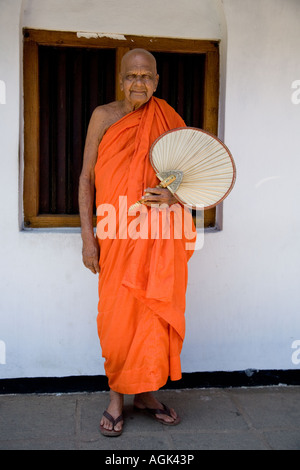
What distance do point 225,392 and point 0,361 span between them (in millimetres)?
1430

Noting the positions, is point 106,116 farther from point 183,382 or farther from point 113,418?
point 183,382

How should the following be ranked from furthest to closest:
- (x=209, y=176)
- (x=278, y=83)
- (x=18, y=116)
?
(x=278, y=83)
(x=18, y=116)
(x=209, y=176)

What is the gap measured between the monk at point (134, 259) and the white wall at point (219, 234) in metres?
0.51

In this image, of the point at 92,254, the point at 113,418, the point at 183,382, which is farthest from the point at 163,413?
the point at 92,254

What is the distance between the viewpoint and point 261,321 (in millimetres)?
3322

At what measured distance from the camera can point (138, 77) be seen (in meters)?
2.62

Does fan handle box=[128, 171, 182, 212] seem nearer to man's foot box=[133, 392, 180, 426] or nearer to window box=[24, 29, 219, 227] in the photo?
window box=[24, 29, 219, 227]

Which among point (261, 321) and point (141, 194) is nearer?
point (141, 194)

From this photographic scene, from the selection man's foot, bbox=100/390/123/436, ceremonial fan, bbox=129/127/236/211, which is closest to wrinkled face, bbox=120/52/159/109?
ceremonial fan, bbox=129/127/236/211

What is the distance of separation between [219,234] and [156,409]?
46.2 inches

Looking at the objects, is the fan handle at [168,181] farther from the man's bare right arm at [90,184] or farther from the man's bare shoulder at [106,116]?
the man's bare shoulder at [106,116]

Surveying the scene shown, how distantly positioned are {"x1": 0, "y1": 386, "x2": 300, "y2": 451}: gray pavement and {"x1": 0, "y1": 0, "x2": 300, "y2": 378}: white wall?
0.69 feet

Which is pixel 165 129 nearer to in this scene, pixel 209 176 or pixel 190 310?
pixel 209 176

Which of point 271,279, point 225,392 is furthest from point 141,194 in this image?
point 225,392
